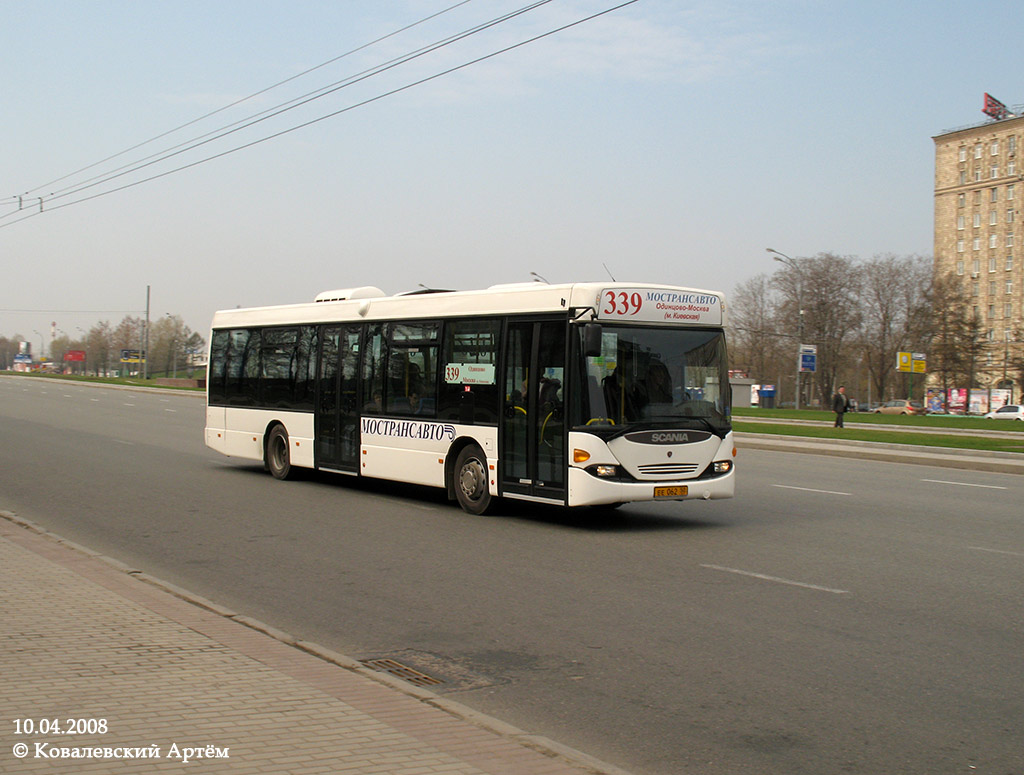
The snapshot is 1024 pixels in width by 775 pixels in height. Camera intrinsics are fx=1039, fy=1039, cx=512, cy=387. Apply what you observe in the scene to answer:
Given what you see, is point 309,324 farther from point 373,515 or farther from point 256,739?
point 256,739

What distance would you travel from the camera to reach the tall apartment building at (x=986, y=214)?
385ft

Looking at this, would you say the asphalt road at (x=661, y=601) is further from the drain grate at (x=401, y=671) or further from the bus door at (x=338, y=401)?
the bus door at (x=338, y=401)

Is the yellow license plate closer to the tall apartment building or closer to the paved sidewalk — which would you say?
the paved sidewalk

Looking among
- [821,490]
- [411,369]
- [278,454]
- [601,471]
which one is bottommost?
[821,490]

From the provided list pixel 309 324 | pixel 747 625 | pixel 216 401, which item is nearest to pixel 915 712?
pixel 747 625

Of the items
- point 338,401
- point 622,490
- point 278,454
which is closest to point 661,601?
point 622,490

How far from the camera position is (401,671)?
626 cm

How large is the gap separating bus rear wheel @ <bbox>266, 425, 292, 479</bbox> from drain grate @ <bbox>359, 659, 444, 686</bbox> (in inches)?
446

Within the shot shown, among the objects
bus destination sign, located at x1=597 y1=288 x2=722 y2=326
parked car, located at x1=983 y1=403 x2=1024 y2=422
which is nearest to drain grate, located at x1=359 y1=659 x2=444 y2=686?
bus destination sign, located at x1=597 y1=288 x2=722 y2=326

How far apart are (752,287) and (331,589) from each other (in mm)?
90343

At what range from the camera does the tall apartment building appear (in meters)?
117

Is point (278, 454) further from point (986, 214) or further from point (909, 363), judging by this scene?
point (986, 214)

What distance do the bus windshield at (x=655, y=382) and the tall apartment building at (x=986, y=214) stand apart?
112m

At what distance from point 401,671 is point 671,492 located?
251 inches
